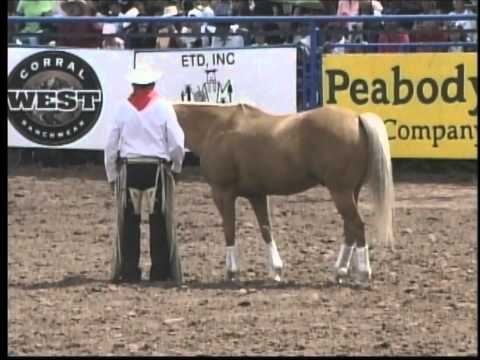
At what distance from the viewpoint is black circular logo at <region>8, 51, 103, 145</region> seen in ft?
55.5

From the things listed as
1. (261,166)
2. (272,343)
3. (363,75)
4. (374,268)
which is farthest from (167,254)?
(363,75)

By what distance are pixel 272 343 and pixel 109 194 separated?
7.38 metres

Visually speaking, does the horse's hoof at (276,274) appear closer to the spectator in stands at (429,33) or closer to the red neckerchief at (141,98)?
the red neckerchief at (141,98)

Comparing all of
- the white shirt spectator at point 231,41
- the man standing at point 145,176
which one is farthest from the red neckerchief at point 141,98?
the white shirt spectator at point 231,41

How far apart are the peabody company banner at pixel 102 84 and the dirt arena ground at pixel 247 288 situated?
1520 mm

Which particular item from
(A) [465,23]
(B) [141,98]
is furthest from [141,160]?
(A) [465,23]

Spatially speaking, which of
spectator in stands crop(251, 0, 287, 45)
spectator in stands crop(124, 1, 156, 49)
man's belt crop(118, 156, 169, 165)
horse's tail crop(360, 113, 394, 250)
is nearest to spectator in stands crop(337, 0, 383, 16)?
spectator in stands crop(251, 0, 287, 45)

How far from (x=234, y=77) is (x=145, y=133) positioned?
6.30 m

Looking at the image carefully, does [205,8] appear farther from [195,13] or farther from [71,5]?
[71,5]

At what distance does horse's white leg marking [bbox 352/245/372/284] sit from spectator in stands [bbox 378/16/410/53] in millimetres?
6518

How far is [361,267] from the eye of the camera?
1022 cm

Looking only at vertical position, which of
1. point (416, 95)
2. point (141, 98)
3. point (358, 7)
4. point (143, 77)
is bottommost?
point (416, 95)

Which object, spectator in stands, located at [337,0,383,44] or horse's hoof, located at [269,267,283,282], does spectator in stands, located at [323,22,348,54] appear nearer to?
spectator in stands, located at [337,0,383,44]

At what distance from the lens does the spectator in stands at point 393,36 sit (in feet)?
54.1
